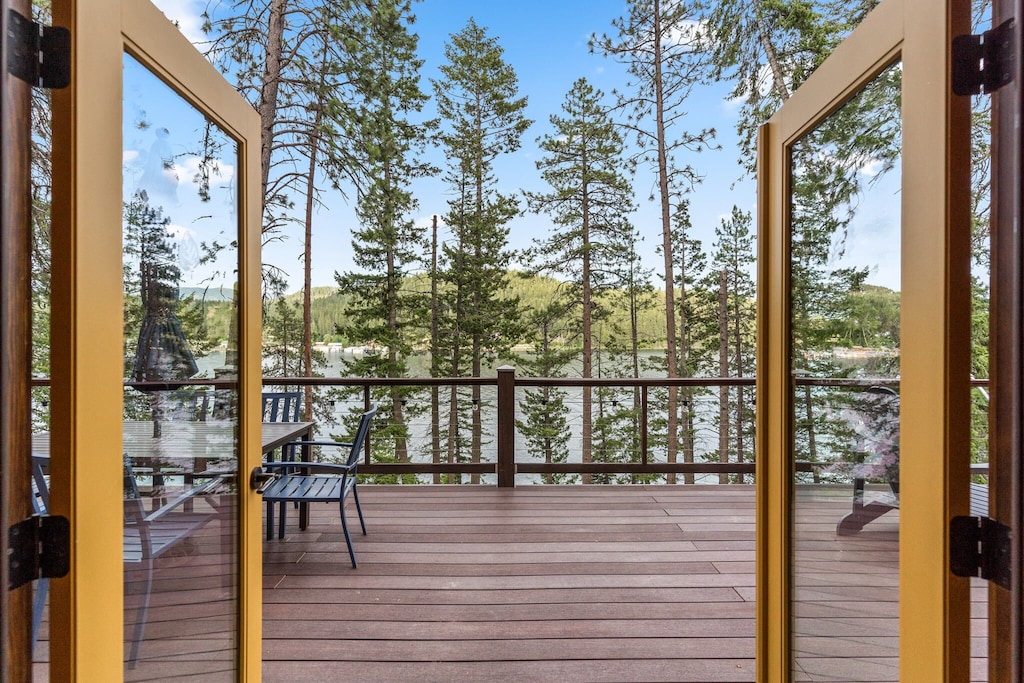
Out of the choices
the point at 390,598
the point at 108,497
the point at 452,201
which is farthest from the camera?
the point at 452,201

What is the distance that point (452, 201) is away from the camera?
898 centimetres

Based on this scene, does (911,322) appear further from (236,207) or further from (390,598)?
(390,598)

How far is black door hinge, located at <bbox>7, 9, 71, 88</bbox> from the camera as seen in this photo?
2.55 feet

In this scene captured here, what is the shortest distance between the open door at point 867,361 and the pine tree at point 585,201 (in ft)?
23.5

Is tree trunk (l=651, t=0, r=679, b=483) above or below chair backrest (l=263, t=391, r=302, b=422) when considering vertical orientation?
above

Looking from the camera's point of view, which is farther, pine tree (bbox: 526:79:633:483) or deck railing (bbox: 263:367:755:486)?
pine tree (bbox: 526:79:633:483)

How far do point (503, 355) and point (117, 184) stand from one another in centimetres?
868

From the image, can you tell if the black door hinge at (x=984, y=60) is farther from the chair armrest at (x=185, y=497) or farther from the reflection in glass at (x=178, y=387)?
the chair armrest at (x=185, y=497)

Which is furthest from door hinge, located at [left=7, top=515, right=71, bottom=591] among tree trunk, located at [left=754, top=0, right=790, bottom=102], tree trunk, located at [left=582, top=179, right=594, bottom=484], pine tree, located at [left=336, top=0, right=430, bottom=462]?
tree trunk, located at [left=582, top=179, right=594, bottom=484]

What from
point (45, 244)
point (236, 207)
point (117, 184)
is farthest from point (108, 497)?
point (236, 207)

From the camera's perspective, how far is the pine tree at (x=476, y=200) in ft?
28.5

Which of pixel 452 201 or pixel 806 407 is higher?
pixel 452 201

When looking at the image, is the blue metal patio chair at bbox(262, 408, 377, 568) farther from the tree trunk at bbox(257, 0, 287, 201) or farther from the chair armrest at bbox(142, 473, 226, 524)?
the tree trunk at bbox(257, 0, 287, 201)


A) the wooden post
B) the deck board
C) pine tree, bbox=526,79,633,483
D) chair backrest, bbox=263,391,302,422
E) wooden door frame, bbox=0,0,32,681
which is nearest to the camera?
wooden door frame, bbox=0,0,32,681
